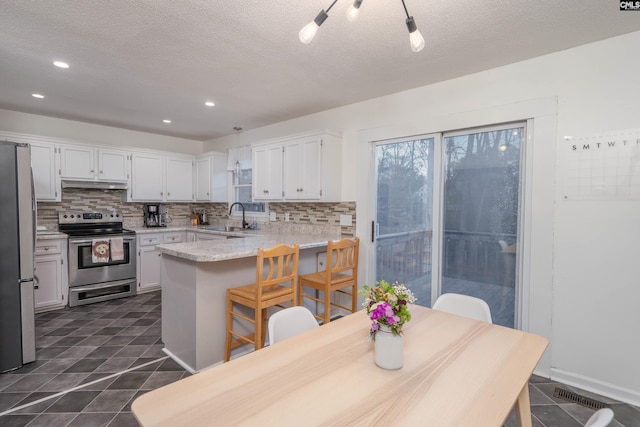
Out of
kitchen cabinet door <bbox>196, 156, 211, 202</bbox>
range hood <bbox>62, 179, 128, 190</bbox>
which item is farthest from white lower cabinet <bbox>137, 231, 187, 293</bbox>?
kitchen cabinet door <bbox>196, 156, 211, 202</bbox>

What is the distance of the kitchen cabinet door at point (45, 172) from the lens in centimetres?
392

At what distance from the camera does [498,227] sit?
275 cm

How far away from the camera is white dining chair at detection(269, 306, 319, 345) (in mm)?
1517

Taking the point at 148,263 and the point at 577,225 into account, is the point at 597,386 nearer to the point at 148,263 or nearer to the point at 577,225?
the point at 577,225


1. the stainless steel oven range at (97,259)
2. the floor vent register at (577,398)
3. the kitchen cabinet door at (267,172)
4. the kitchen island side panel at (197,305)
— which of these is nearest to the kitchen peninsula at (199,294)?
the kitchen island side panel at (197,305)

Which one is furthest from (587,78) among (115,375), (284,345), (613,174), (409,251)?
(115,375)

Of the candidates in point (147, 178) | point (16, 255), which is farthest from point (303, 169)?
point (147, 178)

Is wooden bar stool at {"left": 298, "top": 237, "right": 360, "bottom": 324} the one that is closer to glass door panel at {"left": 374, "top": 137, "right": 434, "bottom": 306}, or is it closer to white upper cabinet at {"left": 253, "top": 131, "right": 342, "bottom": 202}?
glass door panel at {"left": 374, "top": 137, "right": 434, "bottom": 306}

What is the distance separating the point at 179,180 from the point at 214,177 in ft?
2.00

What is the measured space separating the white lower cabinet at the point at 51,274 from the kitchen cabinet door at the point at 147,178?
1.22 meters

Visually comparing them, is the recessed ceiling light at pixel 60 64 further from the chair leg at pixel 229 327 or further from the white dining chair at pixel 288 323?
the white dining chair at pixel 288 323

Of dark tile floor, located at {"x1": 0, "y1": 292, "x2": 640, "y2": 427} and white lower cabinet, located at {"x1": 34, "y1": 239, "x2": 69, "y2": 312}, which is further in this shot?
white lower cabinet, located at {"x1": 34, "y1": 239, "x2": 69, "y2": 312}

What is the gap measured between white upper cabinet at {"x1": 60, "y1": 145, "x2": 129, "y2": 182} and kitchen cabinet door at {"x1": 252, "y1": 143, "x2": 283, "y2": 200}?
2.08 metres

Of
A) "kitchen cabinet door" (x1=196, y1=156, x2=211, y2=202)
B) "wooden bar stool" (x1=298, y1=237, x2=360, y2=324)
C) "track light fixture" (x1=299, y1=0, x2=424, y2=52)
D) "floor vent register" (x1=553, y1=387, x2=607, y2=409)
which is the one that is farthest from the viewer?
"kitchen cabinet door" (x1=196, y1=156, x2=211, y2=202)
